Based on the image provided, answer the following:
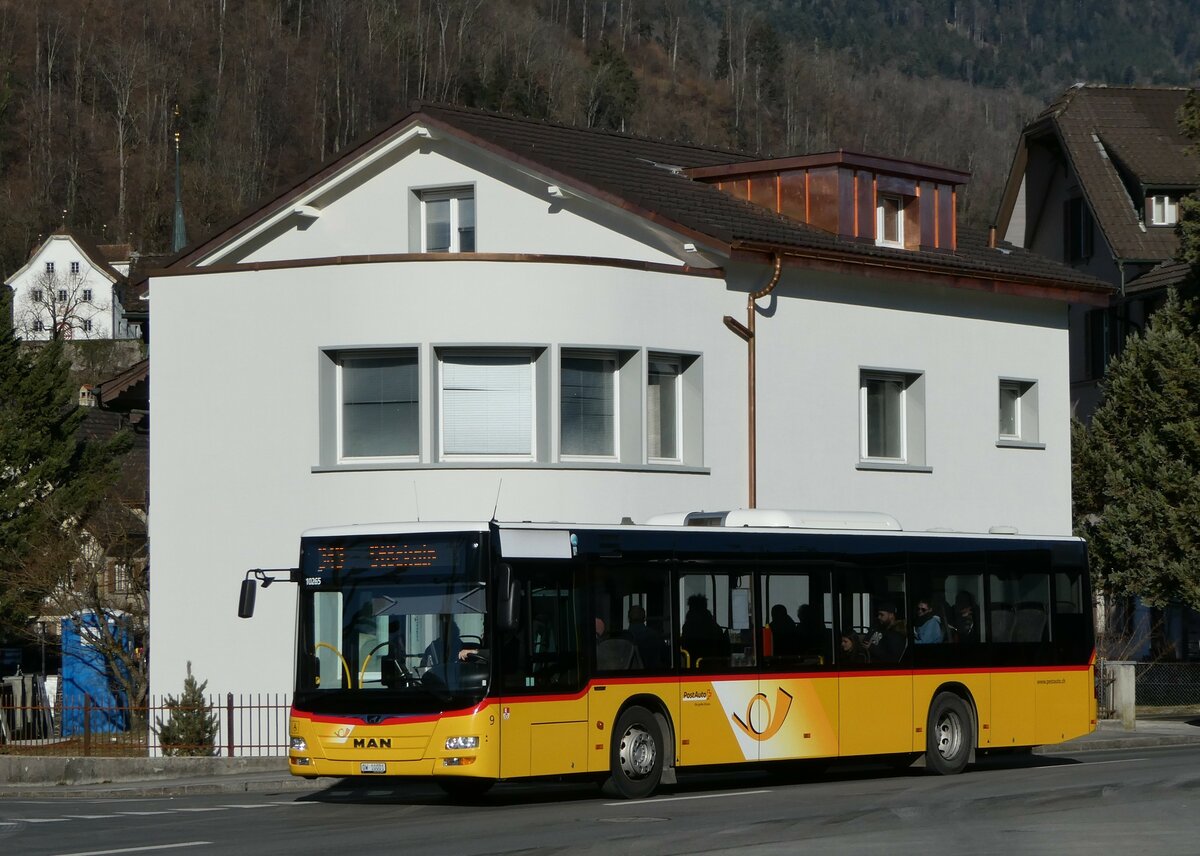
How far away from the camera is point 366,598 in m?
18.7

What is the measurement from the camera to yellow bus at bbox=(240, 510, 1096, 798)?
1830 cm

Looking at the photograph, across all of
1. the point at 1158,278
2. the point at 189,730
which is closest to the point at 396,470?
the point at 189,730

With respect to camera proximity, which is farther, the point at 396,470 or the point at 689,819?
the point at 396,470

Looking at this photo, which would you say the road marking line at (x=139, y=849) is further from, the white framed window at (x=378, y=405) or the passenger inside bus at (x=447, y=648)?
the white framed window at (x=378, y=405)

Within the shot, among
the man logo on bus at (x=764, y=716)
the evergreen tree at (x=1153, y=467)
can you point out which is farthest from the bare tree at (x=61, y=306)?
the man logo on bus at (x=764, y=716)

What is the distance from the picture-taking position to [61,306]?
123 meters

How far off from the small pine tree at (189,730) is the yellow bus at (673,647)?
24.9 feet

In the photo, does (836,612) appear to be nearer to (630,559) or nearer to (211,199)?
(630,559)

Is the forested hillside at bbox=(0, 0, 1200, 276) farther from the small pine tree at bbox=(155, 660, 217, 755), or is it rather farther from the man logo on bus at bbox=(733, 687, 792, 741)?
the man logo on bus at bbox=(733, 687, 792, 741)

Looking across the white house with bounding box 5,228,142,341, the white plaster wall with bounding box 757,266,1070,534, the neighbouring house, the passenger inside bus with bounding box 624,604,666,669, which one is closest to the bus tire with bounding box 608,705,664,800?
the passenger inside bus with bounding box 624,604,666,669

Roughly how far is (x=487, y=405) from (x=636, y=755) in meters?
8.69

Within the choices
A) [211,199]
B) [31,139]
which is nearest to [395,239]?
[211,199]

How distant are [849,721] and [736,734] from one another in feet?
5.29

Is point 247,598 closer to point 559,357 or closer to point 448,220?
point 559,357
